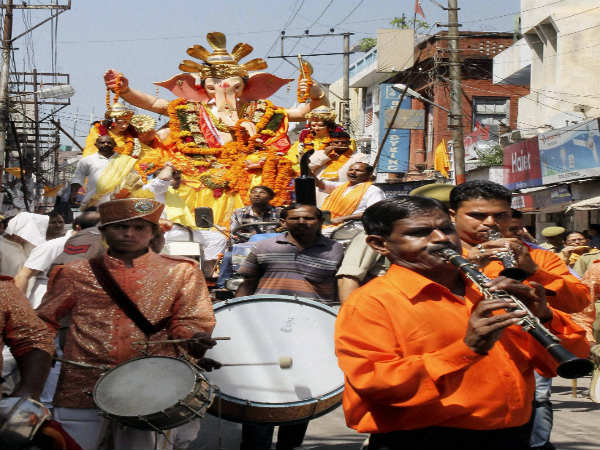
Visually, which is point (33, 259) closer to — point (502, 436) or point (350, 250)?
point (350, 250)

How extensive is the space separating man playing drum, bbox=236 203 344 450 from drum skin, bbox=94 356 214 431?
2326 millimetres

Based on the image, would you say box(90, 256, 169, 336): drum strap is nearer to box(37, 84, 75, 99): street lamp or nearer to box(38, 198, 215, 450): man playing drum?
box(38, 198, 215, 450): man playing drum

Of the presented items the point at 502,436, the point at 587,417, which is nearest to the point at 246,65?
the point at 587,417

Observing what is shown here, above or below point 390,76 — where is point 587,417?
below

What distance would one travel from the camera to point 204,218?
1091 centimetres

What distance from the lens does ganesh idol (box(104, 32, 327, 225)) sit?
13.3 m

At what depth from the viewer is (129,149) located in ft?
44.8

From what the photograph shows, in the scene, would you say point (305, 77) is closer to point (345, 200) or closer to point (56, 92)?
point (345, 200)

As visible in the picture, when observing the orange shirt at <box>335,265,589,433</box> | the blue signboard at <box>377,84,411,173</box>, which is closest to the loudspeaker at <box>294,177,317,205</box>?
the orange shirt at <box>335,265,589,433</box>

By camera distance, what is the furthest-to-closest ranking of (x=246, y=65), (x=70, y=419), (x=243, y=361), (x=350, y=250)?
1. (x=246, y=65)
2. (x=350, y=250)
3. (x=243, y=361)
4. (x=70, y=419)

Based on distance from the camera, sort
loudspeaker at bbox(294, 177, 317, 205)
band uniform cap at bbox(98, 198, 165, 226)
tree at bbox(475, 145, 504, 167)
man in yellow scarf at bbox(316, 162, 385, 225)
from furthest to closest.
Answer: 1. tree at bbox(475, 145, 504, 167)
2. man in yellow scarf at bbox(316, 162, 385, 225)
3. loudspeaker at bbox(294, 177, 317, 205)
4. band uniform cap at bbox(98, 198, 165, 226)

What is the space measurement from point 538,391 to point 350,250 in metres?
1.61

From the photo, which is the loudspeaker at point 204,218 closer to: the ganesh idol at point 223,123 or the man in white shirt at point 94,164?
the man in white shirt at point 94,164

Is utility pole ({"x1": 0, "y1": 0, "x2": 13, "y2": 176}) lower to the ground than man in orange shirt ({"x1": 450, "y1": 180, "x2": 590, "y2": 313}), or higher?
higher
